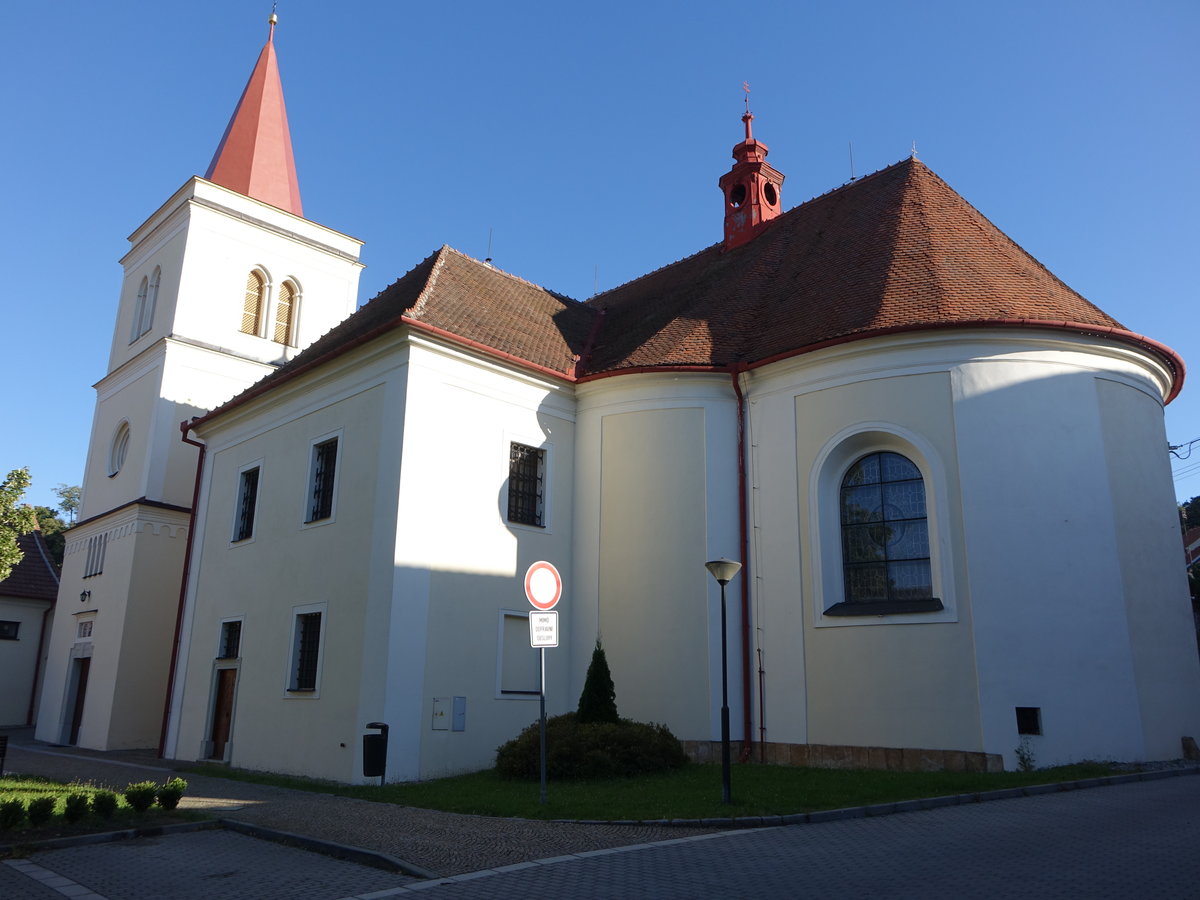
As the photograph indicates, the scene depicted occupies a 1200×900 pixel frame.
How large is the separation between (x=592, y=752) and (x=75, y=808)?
21.2ft

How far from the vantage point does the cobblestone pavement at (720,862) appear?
6863 mm

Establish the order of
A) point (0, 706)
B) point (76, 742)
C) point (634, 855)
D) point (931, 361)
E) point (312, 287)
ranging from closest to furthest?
point (634, 855)
point (931, 361)
point (76, 742)
point (312, 287)
point (0, 706)

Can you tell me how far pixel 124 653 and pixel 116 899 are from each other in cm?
1760

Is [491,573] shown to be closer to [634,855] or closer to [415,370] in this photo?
[415,370]

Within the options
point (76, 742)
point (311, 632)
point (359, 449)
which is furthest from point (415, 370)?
point (76, 742)

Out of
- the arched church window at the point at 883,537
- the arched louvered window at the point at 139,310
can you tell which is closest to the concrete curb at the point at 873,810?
the arched church window at the point at 883,537

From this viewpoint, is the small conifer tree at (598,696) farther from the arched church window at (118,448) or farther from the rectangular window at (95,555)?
the arched church window at (118,448)

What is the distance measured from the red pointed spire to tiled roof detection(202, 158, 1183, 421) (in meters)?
9.53

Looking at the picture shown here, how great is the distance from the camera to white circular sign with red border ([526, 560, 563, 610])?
35.6 ft

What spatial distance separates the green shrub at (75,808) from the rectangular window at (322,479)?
8.15 meters

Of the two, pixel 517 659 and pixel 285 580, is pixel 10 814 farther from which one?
pixel 285 580

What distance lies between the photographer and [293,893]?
7.29 meters

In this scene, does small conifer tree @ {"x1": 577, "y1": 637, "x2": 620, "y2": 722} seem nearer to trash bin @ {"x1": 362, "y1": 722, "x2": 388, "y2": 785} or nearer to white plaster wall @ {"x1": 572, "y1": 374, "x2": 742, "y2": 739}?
white plaster wall @ {"x1": 572, "y1": 374, "x2": 742, "y2": 739}

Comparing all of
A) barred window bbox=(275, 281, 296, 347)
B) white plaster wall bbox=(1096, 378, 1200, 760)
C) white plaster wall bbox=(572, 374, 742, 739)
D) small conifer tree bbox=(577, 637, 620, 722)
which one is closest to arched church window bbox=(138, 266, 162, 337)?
barred window bbox=(275, 281, 296, 347)
